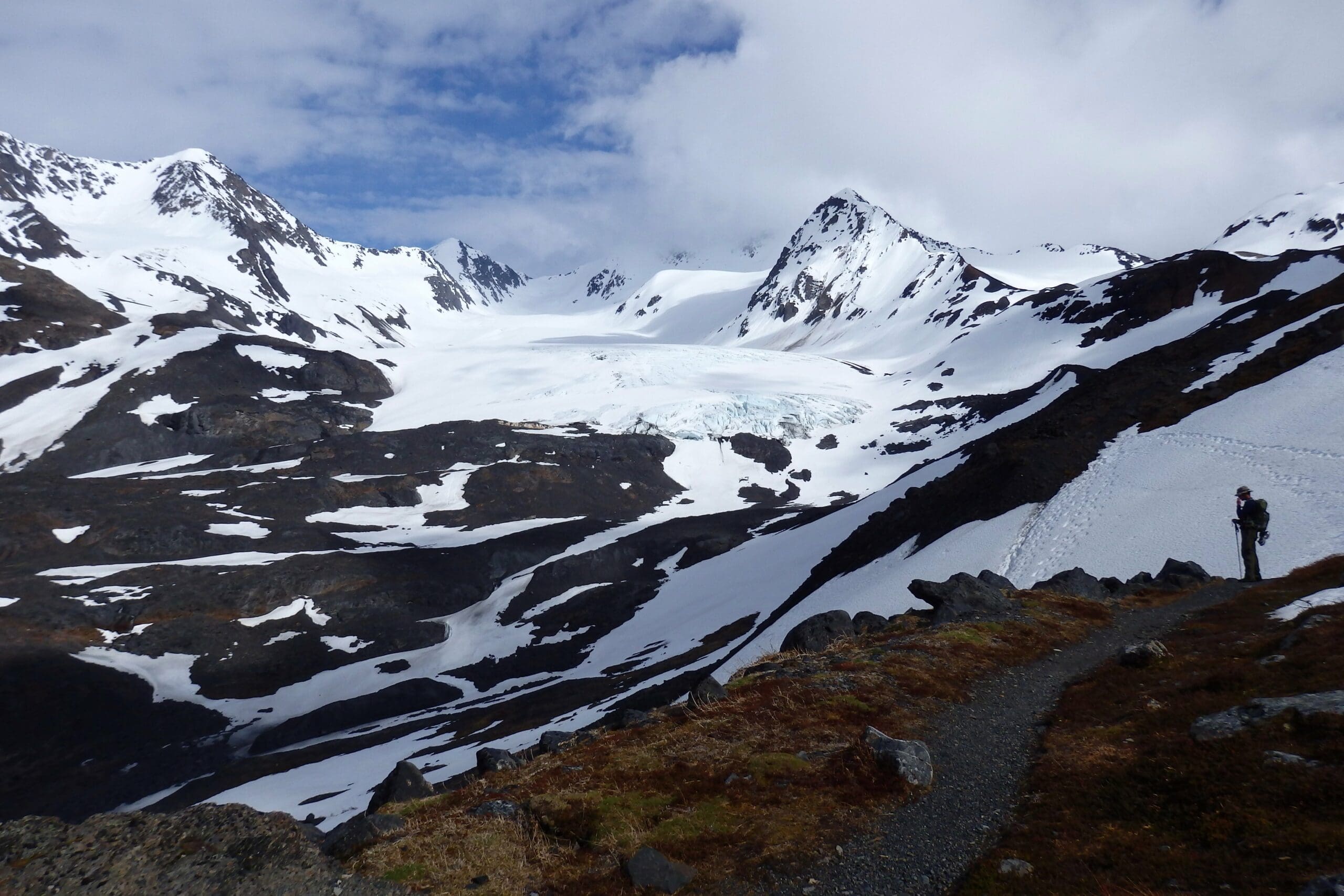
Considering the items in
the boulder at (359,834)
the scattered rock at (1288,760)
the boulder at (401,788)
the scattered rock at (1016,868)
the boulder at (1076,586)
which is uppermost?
the boulder at (359,834)

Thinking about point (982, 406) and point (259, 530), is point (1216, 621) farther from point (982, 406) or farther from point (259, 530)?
point (982, 406)

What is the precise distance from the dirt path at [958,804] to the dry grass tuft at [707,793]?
39cm

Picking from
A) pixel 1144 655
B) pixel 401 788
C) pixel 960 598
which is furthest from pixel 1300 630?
pixel 401 788

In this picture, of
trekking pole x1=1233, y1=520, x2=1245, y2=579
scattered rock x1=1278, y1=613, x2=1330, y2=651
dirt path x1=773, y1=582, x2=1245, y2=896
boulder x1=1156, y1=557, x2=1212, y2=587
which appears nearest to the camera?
dirt path x1=773, y1=582, x2=1245, y2=896

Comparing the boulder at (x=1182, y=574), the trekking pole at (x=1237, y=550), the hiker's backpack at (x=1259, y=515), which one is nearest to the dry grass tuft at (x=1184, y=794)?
the hiker's backpack at (x=1259, y=515)

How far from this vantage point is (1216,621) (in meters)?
17.4

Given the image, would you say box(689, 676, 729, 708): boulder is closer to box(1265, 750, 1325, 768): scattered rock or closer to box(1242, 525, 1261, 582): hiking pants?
box(1265, 750, 1325, 768): scattered rock

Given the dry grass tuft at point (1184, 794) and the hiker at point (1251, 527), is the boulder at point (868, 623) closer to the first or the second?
the dry grass tuft at point (1184, 794)

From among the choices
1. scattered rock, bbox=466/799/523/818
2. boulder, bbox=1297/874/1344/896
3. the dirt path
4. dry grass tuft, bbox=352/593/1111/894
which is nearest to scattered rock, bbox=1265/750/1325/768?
boulder, bbox=1297/874/1344/896

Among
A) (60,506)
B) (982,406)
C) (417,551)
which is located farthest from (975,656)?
(982,406)

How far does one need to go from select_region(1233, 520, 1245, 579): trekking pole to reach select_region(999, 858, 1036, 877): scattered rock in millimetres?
21263

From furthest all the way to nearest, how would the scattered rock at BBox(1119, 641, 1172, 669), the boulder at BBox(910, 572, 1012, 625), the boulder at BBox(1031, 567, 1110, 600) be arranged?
the boulder at BBox(1031, 567, 1110, 600)
the boulder at BBox(910, 572, 1012, 625)
the scattered rock at BBox(1119, 641, 1172, 669)

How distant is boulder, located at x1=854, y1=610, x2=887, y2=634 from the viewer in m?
23.6

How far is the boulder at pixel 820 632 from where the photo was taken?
2327cm
